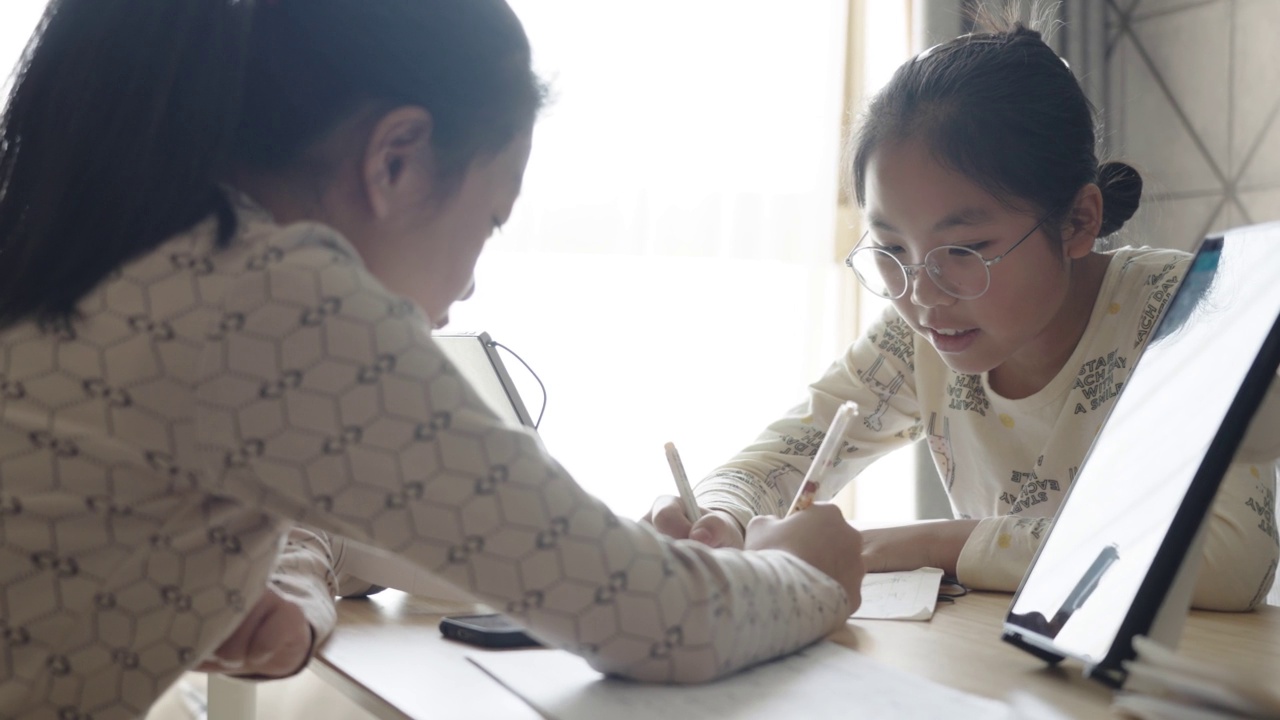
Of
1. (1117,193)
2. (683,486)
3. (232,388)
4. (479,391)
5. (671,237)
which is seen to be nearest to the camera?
(232,388)

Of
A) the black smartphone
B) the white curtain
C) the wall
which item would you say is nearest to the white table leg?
the black smartphone

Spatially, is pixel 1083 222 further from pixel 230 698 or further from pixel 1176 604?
pixel 230 698

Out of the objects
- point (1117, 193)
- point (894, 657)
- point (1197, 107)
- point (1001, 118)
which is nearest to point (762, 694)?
point (894, 657)

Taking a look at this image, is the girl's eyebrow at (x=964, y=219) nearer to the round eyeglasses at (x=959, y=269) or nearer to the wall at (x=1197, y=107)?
the round eyeglasses at (x=959, y=269)

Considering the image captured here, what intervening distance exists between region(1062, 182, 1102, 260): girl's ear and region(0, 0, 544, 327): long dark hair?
76 centimetres

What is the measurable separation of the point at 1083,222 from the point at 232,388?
0.95 m

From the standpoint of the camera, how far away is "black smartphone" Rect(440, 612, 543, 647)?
76 cm

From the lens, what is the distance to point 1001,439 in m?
1.29

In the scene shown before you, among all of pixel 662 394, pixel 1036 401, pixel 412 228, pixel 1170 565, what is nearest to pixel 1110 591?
pixel 1170 565

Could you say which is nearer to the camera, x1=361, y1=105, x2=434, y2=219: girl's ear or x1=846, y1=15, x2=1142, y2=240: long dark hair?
x1=361, y1=105, x2=434, y2=219: girl's ear

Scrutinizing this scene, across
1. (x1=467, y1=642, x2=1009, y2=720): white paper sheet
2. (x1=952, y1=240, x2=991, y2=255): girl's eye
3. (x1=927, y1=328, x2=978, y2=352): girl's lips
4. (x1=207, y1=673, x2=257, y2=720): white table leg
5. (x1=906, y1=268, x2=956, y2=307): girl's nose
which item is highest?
(x1=952, y1=240, x2=991, y2=255): girl's eye

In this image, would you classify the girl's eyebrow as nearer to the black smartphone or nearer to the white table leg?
the black smartphone

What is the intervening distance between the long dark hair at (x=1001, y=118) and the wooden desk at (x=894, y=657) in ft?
1.51

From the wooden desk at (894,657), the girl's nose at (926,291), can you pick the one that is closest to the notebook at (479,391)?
the wooden desk at (894,657)
